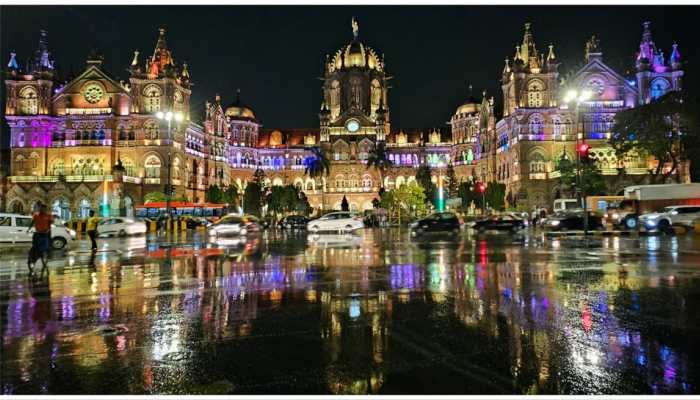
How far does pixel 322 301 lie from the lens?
8.09 m

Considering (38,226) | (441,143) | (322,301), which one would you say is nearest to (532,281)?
(322,301)

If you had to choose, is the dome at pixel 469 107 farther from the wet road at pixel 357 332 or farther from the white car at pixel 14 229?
the wet road at pixel 357 332

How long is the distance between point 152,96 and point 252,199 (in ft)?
75.5

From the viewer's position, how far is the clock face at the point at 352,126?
94625mm

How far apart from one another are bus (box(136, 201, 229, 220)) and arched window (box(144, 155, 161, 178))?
11.4m

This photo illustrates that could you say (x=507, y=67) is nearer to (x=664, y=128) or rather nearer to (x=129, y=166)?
(x=664, y=128)

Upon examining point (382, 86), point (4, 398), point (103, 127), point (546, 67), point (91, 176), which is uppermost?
point (382, 86)

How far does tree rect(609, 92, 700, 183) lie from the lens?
49.3 m

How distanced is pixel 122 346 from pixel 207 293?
11.4 feet

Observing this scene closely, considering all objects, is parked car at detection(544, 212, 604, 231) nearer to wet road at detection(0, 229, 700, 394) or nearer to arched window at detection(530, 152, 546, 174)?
wet road at detection(0, 229, 700, 394)

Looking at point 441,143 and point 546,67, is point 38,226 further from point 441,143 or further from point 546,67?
point 441,143

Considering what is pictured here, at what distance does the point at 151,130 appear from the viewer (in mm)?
68375

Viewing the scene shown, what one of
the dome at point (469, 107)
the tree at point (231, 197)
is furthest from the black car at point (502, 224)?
the dome at point (469, 107)

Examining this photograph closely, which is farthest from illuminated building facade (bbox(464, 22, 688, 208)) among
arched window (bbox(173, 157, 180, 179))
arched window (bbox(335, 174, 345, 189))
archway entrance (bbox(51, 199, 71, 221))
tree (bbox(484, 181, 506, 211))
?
archway entrance (bbox(51, 199, 71, 221))
